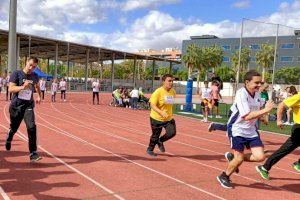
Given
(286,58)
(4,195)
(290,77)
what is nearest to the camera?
(4,195)

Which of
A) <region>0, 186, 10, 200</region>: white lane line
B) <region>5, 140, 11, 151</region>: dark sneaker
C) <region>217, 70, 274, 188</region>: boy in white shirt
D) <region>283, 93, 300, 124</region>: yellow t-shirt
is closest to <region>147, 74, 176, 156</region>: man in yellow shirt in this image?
<region>217, 70, 274, 188</region>: boy in white shirt

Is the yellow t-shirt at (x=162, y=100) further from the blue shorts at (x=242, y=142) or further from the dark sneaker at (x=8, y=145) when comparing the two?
the dark sneaker at (x=8, y=145)

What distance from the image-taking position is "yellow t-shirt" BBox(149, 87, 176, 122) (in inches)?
339

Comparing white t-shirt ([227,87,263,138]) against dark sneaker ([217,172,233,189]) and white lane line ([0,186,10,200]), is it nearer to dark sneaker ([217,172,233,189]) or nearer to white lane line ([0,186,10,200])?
dark sneaker ([217,172,233,189])

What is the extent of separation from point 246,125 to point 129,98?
1997cm

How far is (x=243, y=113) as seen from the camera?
5.98 meters

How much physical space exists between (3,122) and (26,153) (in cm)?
581

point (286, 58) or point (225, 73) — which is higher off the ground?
point (286, 58)

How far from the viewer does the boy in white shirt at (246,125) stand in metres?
6.05

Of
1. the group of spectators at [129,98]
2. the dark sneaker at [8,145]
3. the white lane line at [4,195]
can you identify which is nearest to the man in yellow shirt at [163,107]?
the dark sneaker at [8,145]

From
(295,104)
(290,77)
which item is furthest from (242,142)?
(290,77)

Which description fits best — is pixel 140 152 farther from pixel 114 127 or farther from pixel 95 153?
pixel 114 127

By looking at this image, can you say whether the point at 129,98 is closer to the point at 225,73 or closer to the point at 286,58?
the point at 286,58

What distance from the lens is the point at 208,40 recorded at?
114750mm
